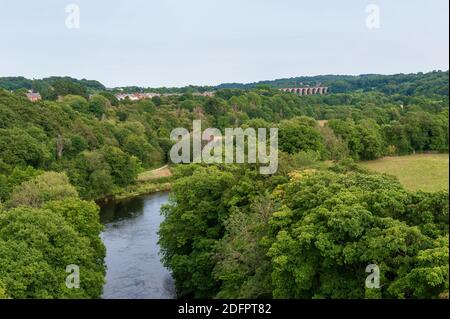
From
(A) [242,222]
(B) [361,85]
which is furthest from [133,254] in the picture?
(B) [361,85]

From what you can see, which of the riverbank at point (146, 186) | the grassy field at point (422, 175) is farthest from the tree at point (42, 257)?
the riverbank at point (146, 186)

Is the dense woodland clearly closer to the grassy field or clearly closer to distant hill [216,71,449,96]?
the grassy field

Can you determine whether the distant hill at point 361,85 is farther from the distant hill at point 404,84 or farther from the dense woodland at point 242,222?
the dense woodland at point 242,222

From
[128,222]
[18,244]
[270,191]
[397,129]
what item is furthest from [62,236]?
[397,129]

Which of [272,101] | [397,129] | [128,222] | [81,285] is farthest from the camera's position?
[272,101]

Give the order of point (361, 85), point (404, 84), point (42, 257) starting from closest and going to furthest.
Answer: point (42, 257)
point (404, 84)
point (361, 85)

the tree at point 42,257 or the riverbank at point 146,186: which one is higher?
the tree at point 42,257

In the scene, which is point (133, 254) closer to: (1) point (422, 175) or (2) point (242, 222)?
(2) point (242, 222)
